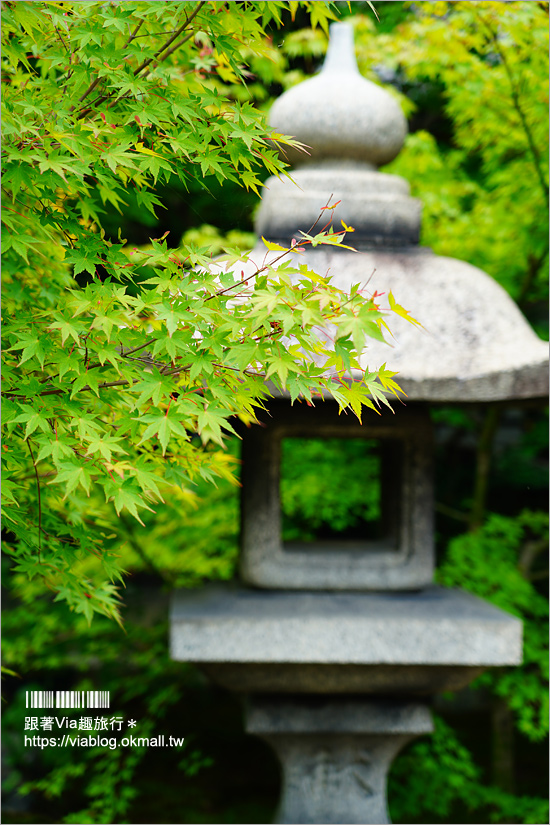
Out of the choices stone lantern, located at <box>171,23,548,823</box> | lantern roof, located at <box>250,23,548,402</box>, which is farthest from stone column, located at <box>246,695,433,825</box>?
lantern roof, located at <box>250,23,548,402</box>

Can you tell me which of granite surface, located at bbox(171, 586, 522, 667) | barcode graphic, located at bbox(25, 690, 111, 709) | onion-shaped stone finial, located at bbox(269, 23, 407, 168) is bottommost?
barcode graphic, located at bbox(25, 690, 111, 709)

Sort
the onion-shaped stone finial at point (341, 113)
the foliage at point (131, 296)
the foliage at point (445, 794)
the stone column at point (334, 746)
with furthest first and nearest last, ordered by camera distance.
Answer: the foliage at point (445, 794)
the stone column at point (334, 746)
the onion-shaped stone finial at point (341, 113)
the foliage at point (131, 296)

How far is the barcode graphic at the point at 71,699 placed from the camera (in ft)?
8.71

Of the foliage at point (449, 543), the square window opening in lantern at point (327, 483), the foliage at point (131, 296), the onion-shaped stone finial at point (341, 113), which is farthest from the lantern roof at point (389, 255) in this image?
the square window opening in lantern at point (327, 483)

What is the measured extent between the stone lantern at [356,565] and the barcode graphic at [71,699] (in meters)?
0.36

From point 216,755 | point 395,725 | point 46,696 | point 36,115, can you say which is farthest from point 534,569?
point 36,115

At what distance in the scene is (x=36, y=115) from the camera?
6.44ft

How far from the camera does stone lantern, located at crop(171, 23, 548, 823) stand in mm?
2949

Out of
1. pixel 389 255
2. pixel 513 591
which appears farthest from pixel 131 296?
pixel 513 591

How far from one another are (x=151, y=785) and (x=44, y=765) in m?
0.90

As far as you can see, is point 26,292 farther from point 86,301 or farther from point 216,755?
point 216,755

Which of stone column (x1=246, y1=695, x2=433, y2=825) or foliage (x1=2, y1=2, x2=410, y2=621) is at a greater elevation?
foliage (x1=2, y1=2, x2=410, y2=621)

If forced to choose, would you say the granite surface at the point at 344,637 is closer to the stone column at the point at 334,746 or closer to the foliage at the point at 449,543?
the stone column at the point at 334,746

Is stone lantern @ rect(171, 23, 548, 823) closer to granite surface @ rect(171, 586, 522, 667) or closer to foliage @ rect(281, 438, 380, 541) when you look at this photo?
granite surface @ rect(171, 586, 522, 667)
